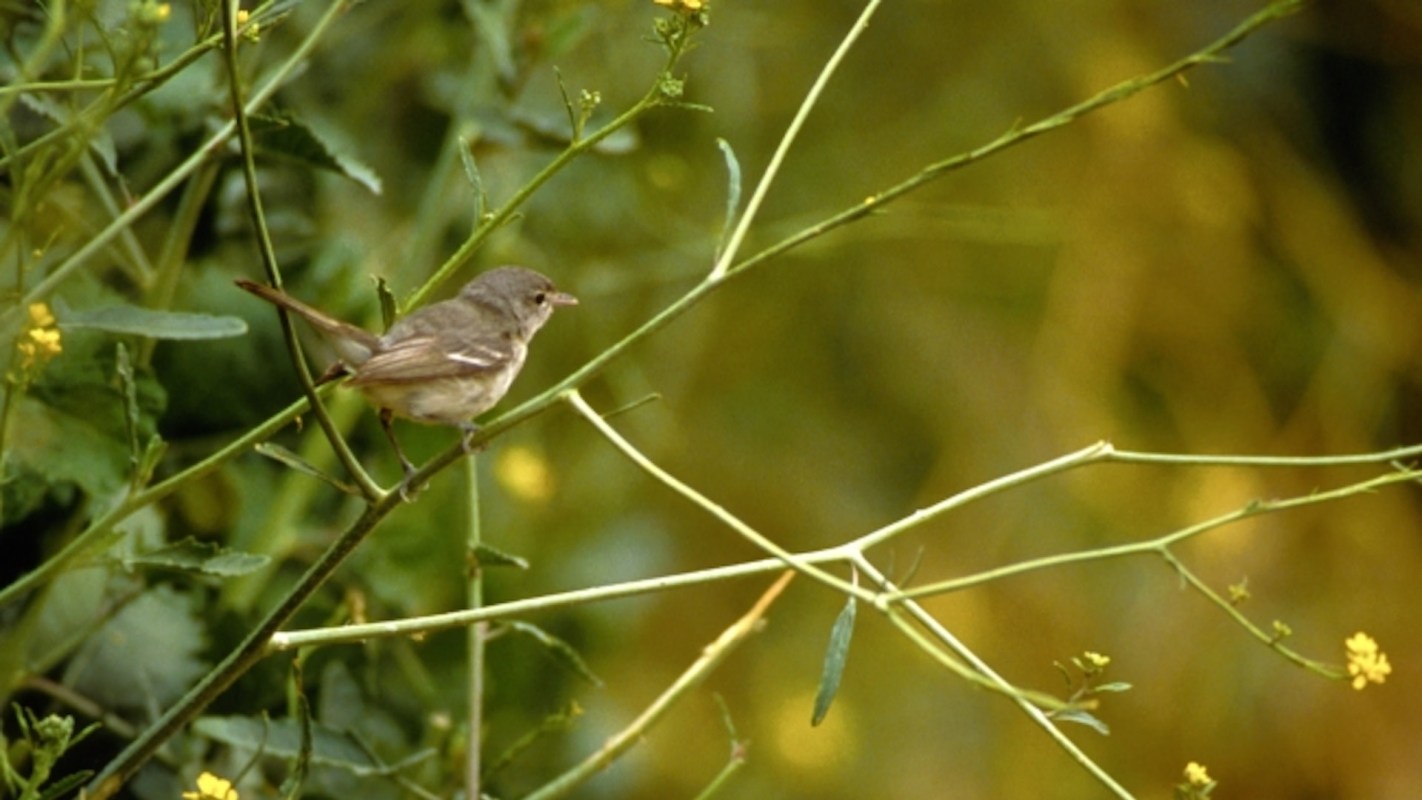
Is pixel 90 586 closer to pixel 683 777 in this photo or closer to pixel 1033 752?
pixel 683 777

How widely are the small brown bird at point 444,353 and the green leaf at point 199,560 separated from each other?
0.43ft

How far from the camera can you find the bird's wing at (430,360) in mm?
1273

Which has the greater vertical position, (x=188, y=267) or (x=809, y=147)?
(x=188, y=267)

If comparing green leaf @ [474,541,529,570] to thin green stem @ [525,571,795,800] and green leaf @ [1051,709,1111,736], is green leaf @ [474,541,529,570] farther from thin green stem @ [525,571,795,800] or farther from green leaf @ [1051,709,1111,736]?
green leaf @ [1051,709,1111,736]

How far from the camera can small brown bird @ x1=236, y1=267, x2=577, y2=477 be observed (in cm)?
128

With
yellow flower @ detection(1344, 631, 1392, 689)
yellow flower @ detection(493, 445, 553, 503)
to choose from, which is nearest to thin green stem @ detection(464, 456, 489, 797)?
yellow flower @ detection(493, 445, 553, 503)

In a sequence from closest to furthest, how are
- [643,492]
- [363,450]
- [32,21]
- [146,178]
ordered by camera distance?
[32,21], [146,178], [363,450], [643,492]

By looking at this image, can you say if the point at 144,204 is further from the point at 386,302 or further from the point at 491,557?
the point at 491,557

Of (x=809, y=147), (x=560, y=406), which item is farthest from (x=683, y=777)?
(x=560, y=406)

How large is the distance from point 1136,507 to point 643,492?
0.89m

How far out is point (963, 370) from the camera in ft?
10.1

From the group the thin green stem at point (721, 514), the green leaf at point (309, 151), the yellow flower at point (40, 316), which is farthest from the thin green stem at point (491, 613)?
the green leaf at point (309, 151)

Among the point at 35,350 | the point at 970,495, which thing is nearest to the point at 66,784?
the point at 35,350

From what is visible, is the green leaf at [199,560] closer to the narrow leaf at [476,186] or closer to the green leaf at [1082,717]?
the narrow leaf at [476,186]
